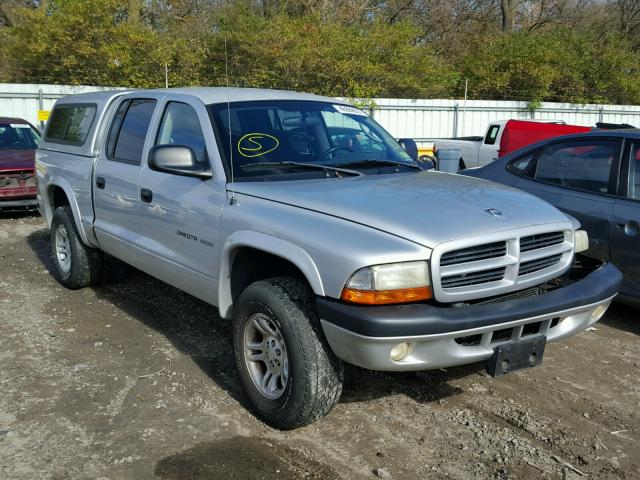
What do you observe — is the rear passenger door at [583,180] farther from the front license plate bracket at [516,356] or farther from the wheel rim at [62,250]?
the wheel rim at [62,250]

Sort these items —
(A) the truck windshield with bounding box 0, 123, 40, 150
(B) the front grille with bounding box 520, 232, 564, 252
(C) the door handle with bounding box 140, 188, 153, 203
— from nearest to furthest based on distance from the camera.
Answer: (B) the front grille with bounding box 520, 232, 564, 252 < (C) the door handle with bounding box 140, 188, 153, 203 < (A) the truck windshield with bounding box 0, 123, 40, 150

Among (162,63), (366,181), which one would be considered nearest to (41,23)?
(162,63)

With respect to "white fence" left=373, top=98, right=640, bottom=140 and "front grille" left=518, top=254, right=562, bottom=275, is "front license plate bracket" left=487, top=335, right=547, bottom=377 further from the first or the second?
"white fence" left=373, top=98, right=640, bottom=140

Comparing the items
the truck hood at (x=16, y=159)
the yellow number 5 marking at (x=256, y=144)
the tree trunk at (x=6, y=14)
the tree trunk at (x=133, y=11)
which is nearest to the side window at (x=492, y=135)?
the truck hood at (x=16, y=159)

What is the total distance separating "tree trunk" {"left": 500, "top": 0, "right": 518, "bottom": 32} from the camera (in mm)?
30562

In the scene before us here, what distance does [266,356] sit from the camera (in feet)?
12.3

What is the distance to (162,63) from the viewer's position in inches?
715

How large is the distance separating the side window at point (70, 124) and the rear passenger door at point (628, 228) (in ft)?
14.7

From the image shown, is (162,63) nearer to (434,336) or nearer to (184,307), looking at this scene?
(184,307)

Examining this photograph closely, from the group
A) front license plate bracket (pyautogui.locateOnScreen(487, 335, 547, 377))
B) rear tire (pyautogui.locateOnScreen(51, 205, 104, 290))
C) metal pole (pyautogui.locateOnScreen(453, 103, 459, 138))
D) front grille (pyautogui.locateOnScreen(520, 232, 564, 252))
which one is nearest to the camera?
front license plate bracket (pyautogui.locateOnScreen(487, 335, 547, 377))

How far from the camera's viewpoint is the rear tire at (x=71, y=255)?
247 inches

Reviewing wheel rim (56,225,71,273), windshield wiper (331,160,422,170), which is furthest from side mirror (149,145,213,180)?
wheel rim (56,225,71,273)

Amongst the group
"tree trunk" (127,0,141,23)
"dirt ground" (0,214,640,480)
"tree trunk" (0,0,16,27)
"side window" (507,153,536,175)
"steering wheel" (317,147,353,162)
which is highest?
"tree trunk" (0,0,16,27)

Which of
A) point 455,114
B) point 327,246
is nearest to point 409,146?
A: point 327,246
